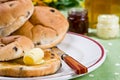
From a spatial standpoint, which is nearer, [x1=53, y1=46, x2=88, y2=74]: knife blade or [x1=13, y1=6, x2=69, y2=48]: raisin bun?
[x1=53, y1=46, x2=88, y2=74]: knife blade

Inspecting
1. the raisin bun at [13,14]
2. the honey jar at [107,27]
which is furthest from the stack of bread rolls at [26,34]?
the honey jar at [107,27]

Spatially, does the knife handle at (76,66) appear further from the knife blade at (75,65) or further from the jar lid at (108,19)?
the jar lid at (108,19)

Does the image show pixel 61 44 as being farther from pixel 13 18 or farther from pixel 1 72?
pixel 1 72

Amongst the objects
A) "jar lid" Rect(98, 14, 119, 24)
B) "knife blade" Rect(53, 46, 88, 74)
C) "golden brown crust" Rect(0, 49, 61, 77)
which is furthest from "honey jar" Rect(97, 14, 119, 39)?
"golden brown crust" Rect(0, 49, 61, 77)

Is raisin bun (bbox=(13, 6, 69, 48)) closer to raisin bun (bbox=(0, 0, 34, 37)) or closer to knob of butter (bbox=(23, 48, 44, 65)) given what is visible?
raisin bun (bbox=(0, 0, 34, 37))

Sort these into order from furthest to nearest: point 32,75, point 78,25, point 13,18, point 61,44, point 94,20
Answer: point 94,20
point 78,25
point 61,44
point 13,18
point 32,75

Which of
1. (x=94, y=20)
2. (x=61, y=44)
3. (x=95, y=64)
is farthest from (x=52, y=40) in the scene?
(x=94, y=20)
